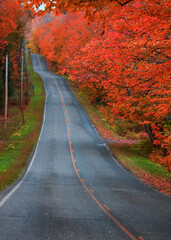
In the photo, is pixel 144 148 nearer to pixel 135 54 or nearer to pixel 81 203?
pixel 135 54

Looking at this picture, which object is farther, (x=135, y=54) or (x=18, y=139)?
(x=18, y=139)

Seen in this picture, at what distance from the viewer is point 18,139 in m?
24.1

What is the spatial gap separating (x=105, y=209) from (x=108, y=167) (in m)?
8.89

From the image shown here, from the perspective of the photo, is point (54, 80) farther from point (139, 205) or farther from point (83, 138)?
point (139, 205)

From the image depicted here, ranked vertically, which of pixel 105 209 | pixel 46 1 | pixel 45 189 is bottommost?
pixel 45 189

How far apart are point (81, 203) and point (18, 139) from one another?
704 inches

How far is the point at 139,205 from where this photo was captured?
297 inches

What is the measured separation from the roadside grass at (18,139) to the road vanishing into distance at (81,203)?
773 millimetres

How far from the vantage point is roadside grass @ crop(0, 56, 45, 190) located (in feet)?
45.0

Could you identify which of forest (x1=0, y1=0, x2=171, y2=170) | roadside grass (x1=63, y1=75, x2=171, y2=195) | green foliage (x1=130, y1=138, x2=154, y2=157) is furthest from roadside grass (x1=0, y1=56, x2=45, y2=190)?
green foliage (x1=130, y1=138, x2=154, y2=157)

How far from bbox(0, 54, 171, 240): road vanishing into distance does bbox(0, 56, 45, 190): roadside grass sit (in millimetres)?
773

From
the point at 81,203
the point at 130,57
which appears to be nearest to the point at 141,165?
the point at 130,57

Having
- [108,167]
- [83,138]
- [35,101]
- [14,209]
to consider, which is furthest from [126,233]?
[35,101]

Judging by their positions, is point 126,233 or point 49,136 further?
point 49,136
